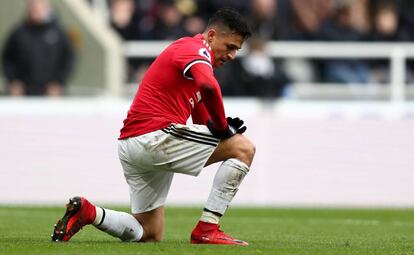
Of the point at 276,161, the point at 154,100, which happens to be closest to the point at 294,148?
the point at 276,161

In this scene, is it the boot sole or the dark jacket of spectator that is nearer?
the boot sole

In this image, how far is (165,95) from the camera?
957cm

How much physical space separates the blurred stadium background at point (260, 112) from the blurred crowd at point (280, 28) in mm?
22

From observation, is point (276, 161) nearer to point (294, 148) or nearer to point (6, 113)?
point (294, 148)

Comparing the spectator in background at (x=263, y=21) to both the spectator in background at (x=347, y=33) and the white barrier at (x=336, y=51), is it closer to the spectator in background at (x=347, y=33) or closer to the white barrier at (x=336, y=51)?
the white barrier at (x=336, y=51)

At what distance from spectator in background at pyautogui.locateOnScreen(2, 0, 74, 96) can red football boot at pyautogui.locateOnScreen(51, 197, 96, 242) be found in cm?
852

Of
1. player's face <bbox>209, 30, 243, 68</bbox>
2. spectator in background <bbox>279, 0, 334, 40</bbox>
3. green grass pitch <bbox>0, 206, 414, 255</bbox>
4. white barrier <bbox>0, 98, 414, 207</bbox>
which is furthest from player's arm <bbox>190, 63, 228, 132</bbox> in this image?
spectator in background <bbox>279, 0, 334, 40</bbox>

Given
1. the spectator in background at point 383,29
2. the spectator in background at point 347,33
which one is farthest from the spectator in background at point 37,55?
the spectator in background at point 383,29

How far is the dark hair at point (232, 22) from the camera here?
961 centimetres

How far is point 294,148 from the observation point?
18.0 meters

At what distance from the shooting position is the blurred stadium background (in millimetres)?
17750

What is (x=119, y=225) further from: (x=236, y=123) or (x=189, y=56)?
(x=189, y=56)

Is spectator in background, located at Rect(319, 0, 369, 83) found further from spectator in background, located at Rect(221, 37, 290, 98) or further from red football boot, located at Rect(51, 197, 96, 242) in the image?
red football boot, located at Rect(51, 197, 96, 242)

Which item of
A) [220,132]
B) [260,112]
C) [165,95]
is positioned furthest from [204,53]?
[260,112]
